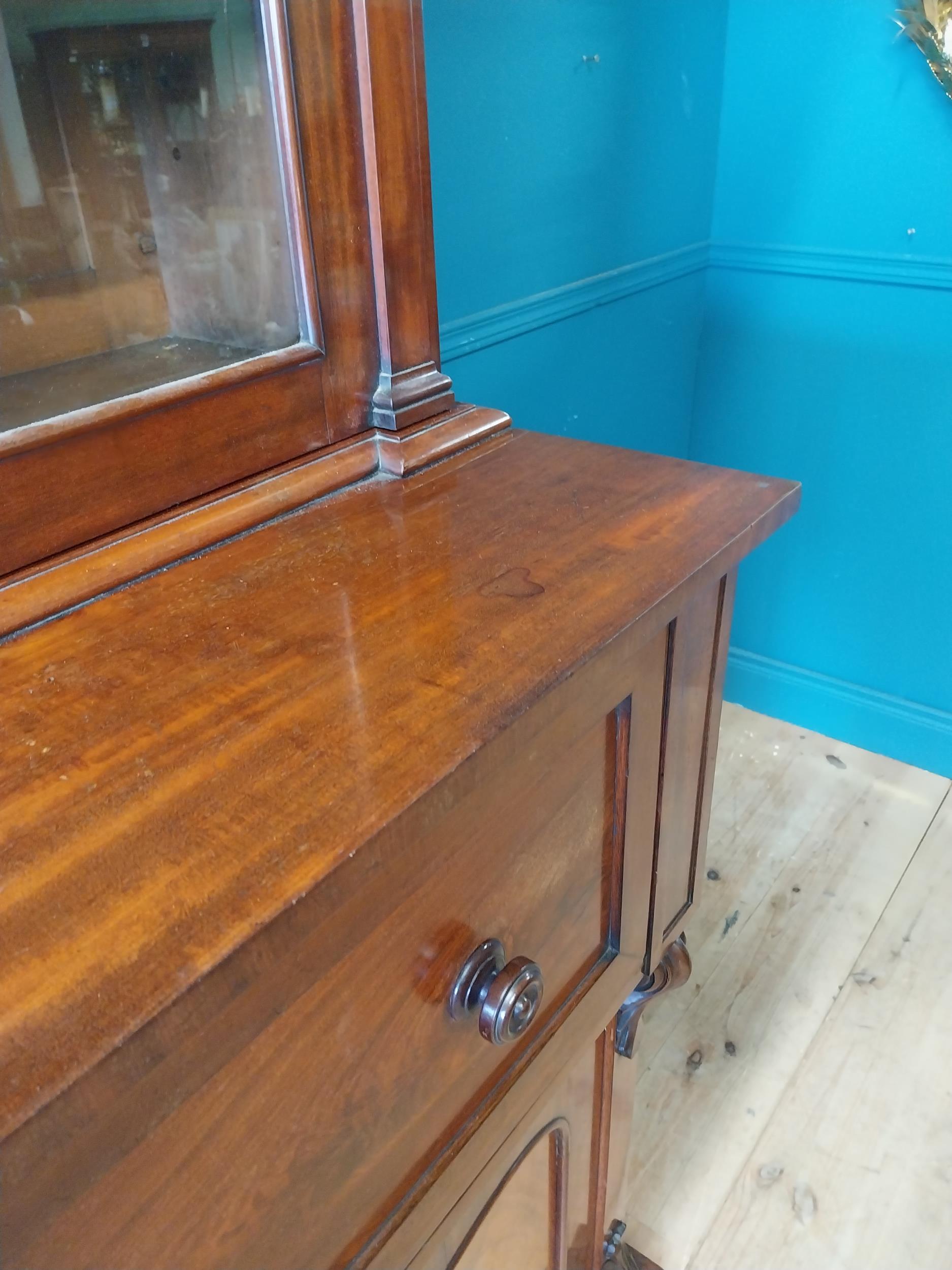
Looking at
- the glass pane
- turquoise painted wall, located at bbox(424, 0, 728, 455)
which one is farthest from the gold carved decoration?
the glass pane

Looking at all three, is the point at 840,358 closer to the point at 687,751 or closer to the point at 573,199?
the point at 573,199

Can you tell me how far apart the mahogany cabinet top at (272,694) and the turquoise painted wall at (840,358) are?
3.35ft

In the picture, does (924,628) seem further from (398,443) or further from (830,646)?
(398,443)

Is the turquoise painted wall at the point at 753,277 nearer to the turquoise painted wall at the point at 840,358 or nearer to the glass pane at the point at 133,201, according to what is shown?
the turquoise painted wall at the point at 840,358

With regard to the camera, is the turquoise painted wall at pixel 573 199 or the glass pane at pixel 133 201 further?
the turquoise painted wall at pixel 573 199

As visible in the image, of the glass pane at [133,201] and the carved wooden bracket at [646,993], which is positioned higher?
the glass pane at [133,201]

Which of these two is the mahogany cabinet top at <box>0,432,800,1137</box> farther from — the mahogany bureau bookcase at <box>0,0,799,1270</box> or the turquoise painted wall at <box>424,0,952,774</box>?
the turquoise painted wall at <box>424,0,952,774</box>

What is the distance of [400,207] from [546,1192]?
26.8 inches

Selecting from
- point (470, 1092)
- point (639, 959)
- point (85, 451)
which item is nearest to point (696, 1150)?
point (639, 959)

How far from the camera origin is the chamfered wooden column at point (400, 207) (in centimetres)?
54

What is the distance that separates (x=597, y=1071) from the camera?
0.71 m

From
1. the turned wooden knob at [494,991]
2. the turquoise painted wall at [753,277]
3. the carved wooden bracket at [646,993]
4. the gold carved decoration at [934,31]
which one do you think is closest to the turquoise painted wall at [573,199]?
the turquoise painted wall at [753,277]

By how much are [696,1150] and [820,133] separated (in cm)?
138

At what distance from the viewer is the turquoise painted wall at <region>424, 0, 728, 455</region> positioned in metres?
1.00
